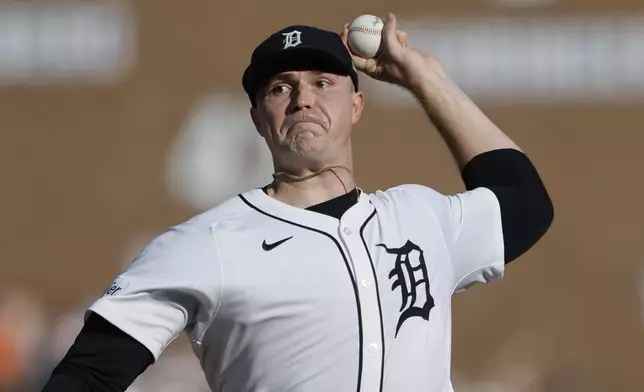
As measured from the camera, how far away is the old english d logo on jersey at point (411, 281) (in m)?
2.51

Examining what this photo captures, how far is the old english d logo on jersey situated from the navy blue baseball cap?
1.44 feet

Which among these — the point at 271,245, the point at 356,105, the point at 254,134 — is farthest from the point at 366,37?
the point at 254,134

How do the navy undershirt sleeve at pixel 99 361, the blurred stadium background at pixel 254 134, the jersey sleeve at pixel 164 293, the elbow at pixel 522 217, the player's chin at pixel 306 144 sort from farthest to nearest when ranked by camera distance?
1. the blurred stadium background at pixel 254 134
2. the elbow at pixel 522 217
3. the player's chin at pixel 306 144
4. the jersey sleeve at pixel 164 293
5. the navy undershirt sleeve at pixel 99 361

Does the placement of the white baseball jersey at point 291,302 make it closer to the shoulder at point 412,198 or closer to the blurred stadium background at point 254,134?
the shoulder at point 412,198

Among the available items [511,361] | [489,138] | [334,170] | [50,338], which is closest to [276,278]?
[334,170]

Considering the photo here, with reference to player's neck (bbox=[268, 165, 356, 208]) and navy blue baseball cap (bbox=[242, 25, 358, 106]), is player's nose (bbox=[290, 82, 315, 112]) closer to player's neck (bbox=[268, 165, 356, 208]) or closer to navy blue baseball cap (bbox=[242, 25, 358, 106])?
navy blue baseball cap (bbox=[242, 25, 358, 106])

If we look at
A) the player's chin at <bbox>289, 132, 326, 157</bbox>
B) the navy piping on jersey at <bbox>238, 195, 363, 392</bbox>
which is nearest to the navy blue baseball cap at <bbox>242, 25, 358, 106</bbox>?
the player's chin at <bbox>289, 132, 326, 157</bbox>

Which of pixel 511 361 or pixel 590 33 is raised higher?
pixel 590 33

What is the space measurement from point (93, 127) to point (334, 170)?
8.26m

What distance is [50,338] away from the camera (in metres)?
8.65

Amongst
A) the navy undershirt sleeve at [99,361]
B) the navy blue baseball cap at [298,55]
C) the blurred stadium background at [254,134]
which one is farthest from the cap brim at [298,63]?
the blurred stadium background at [254,134]

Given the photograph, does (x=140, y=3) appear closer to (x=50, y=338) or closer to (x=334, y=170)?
(x=50, y=338)

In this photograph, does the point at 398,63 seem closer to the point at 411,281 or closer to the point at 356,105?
the point at 356,105

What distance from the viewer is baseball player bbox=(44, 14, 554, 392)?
2365 millimetres
